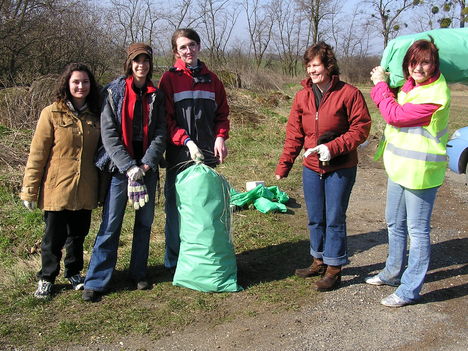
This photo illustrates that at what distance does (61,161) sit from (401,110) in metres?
2.35

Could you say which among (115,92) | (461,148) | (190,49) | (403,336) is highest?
(190,49)

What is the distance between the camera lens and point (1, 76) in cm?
1075

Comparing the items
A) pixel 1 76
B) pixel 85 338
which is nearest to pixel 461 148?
pixel 85 338

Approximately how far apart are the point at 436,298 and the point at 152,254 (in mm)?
2415

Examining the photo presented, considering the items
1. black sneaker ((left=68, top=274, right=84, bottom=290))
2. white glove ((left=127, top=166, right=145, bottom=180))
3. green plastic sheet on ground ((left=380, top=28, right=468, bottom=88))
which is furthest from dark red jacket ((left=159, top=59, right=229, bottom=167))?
green plastic sheet on ground ((left=380, top=28, right=468, bottom=88))

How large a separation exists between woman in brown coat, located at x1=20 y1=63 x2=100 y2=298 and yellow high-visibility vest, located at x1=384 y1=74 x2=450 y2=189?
2.15m

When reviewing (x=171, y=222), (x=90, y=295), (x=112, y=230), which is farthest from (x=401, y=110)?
(x=90, y=295)

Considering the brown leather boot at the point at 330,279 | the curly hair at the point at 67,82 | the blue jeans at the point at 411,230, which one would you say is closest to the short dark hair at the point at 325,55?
the blue jeans at the point at 411,230

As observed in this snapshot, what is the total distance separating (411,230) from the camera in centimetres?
334

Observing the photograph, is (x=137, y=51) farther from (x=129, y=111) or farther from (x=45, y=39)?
(x=45, y=39)

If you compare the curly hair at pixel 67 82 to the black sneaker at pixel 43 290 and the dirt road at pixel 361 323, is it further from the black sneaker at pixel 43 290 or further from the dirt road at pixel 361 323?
the dirt road at pixel 361 323

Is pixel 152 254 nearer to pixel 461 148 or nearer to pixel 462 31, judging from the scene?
pixel 462 31

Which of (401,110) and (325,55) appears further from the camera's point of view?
(325,55)

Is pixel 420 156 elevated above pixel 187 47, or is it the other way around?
pixel 187 47
